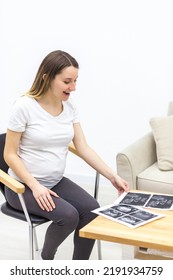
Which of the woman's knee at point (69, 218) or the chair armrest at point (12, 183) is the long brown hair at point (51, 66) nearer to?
the chair armrest at point (12, 183)

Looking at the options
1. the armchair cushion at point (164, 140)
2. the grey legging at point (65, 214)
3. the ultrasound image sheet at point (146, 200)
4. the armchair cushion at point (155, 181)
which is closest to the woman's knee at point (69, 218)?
the grey legging at point (65, 214)

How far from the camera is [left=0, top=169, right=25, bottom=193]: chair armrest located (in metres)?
2.17

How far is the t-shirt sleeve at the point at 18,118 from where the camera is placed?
227cm

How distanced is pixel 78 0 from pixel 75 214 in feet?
6.49

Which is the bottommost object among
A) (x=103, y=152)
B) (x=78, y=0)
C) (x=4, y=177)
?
(x=103, y=152)

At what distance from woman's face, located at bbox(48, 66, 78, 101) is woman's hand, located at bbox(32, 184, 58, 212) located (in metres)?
0.44

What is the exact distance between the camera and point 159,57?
3580 mm

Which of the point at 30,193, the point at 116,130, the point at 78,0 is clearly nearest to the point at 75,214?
the point at 30,193

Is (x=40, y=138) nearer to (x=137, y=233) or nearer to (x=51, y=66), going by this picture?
(x=51, y=66)

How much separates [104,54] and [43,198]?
177cm

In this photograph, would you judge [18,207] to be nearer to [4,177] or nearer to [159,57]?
[4,177]

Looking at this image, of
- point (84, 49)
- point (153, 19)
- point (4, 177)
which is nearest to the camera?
point (4, 177)

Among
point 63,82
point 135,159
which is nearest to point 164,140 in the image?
point 135,159

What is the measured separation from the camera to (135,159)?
2844mm
